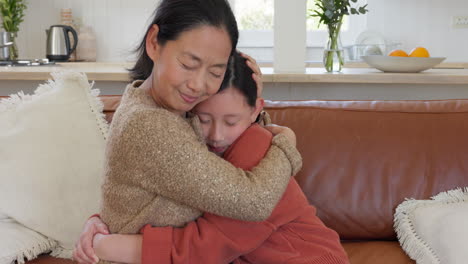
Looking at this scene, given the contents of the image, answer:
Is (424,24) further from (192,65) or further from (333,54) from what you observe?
(192,65)

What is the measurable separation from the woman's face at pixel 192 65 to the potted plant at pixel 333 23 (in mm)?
1232

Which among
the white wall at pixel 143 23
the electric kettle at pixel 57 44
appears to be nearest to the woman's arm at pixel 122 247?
the electric kettle at pixel 57 44

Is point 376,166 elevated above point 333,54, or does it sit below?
below

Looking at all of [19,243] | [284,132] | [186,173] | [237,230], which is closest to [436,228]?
[284,132]

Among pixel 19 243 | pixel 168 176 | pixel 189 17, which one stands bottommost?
pixel 19 243

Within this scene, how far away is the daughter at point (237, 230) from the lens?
3.83 ft

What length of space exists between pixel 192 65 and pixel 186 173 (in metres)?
0.22

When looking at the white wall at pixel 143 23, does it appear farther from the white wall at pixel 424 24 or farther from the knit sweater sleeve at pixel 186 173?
the knit sweater sleeve at pixel 186 173

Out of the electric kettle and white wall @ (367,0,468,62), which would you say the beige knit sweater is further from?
white wall @ (367,0,468,62)

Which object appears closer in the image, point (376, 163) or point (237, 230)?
point (237, 230)

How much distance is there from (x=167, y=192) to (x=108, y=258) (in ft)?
0.74

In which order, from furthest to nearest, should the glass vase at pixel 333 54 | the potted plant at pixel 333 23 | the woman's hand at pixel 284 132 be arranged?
the glass vase at pixel 333 54 < the potted plant at pixel 333 23 < the woman's hand at pixel 284 132

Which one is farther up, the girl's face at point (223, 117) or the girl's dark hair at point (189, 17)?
the girl's dark hair at point (189, 17)

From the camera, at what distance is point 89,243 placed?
1.21 m
